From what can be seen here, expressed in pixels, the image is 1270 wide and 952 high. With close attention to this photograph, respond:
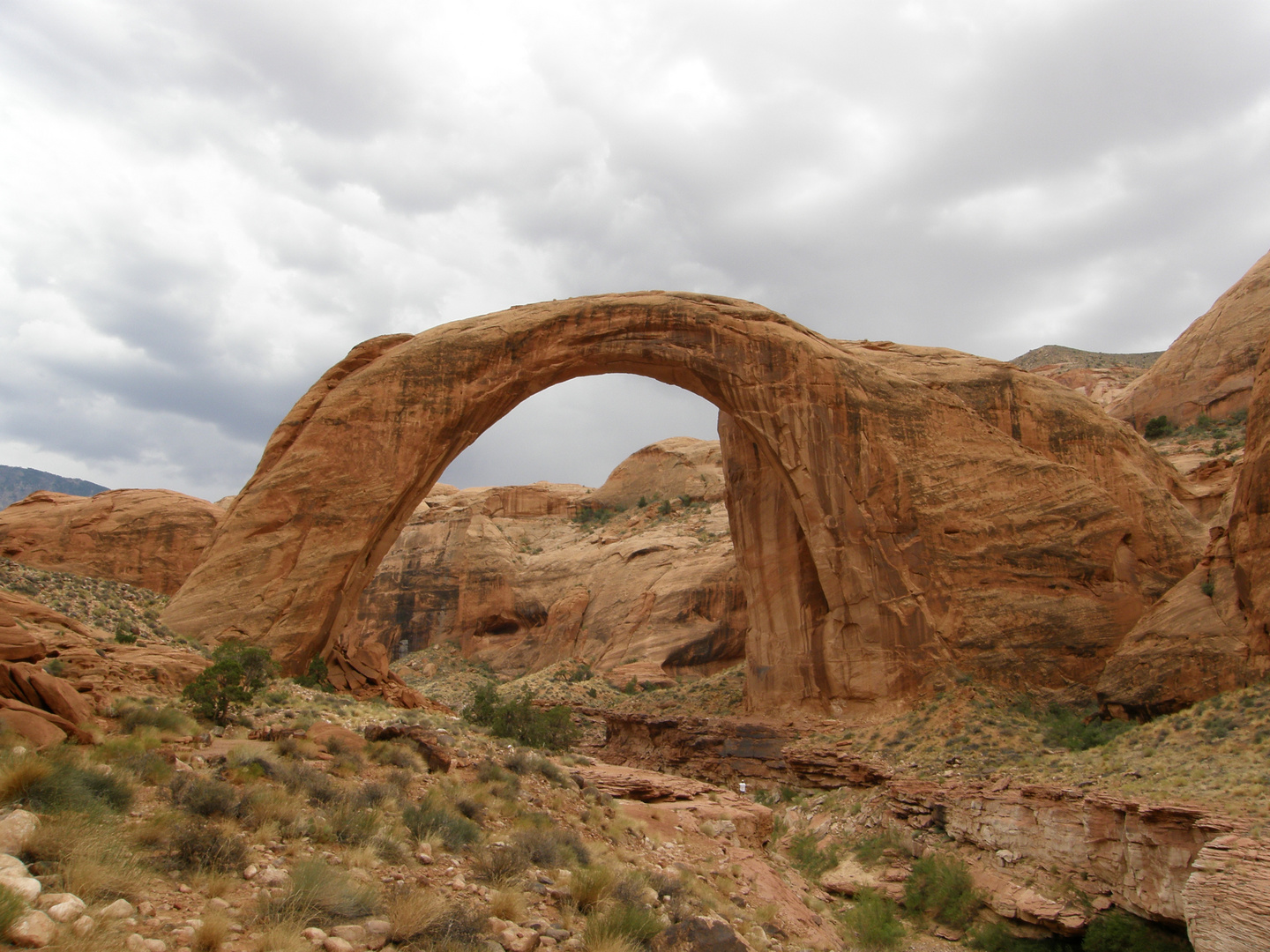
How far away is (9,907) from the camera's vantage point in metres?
3.60

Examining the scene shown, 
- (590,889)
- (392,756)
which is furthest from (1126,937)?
(392,756)

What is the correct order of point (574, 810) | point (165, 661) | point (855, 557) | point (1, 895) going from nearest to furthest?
point (1, 895), point (574, 810), point (165, 661), point (855, 557)

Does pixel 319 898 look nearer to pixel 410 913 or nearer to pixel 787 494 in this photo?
pixel 410 913

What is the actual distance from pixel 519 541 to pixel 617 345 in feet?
85.0

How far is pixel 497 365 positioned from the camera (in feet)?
68.7

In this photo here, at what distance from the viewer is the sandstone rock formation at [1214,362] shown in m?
32.4

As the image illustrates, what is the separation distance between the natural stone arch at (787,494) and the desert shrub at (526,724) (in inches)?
165

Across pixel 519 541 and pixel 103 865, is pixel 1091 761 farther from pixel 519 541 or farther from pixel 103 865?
pixel 519 541

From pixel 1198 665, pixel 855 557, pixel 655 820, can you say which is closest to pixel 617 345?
pixel 855 557

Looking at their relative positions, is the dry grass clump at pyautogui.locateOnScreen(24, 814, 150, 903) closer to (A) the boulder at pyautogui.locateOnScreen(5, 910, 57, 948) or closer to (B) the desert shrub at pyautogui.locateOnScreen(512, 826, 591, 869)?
(A) the boulder at pyautogui.locateOnScreen(5, 910, 57, 948)

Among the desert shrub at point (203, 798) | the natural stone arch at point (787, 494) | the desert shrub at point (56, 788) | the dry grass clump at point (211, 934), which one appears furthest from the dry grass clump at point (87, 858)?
the natural stone arch at point (787, 494)

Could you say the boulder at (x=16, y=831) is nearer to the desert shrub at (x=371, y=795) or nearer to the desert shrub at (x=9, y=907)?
→ the desert shrub at (x=9, y=907)

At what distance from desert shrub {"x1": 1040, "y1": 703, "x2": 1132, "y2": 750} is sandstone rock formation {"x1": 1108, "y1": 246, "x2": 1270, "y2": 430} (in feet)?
74.8

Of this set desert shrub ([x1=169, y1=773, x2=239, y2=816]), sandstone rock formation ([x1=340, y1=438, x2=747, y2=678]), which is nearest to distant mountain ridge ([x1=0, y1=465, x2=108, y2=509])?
sandstone rock formation ([x1=340, y1=438, x2=747, y2=678])
